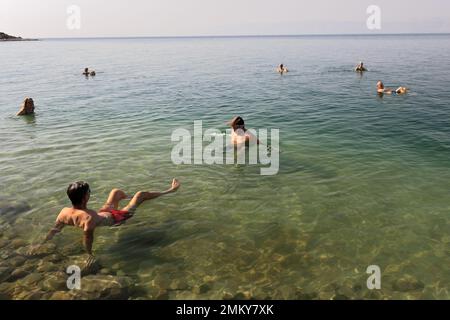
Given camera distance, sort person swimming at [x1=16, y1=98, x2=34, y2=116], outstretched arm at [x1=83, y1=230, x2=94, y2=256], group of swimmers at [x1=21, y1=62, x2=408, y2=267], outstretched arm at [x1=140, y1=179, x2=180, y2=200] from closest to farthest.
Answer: group of swimmers at [x1=21, y1=62, x2=408, y2=267], outstretched arm at [x1=83, y1=230, x2=94, y2=256], outstretched arm at [x1=140, y1=179, x2=180, y2=200], person swimming at [x1=16, y1=98, x2=34, y2=116]

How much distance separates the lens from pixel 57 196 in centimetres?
1192

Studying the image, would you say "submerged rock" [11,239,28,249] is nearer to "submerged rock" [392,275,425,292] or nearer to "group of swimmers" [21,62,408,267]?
"group of swimmers" [21,62,408,267]

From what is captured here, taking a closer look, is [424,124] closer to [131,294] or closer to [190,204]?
[190,204]

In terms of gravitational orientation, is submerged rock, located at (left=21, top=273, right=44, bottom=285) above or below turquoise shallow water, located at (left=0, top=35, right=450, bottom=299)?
below

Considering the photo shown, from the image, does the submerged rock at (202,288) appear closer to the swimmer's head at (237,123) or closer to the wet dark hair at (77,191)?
the wet dark hair at (77,191)

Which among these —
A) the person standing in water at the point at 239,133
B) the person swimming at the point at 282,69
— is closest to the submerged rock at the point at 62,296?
the person standing in water at the point at 239,133

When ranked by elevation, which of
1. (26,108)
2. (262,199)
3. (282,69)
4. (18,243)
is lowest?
(18,243)

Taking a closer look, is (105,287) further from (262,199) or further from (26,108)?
(26,108)

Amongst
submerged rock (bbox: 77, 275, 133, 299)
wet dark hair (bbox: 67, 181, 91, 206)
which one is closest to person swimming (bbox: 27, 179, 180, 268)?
wet dark hair (bbox: 67, 181, 91, 206)

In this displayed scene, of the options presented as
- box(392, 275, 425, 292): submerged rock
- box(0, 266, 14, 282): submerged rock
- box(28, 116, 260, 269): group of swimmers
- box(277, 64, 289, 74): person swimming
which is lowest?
box(392, 275, 425, 292): submerged rock

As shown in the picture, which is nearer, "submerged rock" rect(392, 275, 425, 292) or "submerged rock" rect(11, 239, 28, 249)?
"submerged rock" rect(392, 275, 425, 292)

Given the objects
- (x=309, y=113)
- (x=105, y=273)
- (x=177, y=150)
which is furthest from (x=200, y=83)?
(x=105, y=273)

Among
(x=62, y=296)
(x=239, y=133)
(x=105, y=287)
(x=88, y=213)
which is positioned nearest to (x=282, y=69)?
(x=239, y=133)
